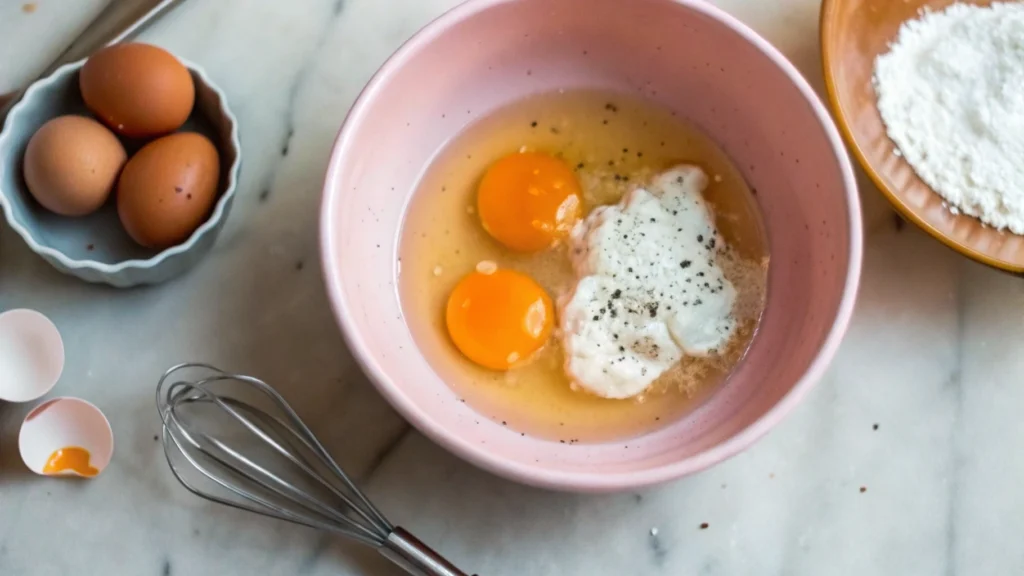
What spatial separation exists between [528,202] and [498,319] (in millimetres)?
166

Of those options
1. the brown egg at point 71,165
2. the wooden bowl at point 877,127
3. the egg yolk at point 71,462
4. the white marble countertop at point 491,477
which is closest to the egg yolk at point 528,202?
the white marble countertop at point 491,477

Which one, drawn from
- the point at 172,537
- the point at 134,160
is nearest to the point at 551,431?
the point at 172,537

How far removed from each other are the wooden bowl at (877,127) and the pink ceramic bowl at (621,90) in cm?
11

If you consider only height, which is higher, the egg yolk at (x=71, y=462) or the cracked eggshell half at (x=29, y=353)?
the cracked eggshell half at (x=29, y=353)

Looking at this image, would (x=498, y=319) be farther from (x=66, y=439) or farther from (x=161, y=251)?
(x=66, y=439)

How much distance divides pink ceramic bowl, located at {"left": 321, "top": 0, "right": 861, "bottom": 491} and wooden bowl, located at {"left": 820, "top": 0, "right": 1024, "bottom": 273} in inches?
4.2

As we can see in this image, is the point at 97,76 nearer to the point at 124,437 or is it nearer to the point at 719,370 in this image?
the point at 124,437

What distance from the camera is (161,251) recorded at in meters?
1.01

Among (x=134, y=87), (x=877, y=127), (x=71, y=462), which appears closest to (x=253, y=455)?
(x=71, y=462)

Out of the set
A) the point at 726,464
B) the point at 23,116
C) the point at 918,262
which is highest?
the point at 23,116

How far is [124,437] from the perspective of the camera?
99 cm

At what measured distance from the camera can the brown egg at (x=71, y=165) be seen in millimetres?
953

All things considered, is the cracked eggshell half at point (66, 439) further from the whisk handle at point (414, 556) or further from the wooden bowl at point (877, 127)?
the wooden bowl at point (877, 127)

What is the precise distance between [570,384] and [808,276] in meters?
0.32
